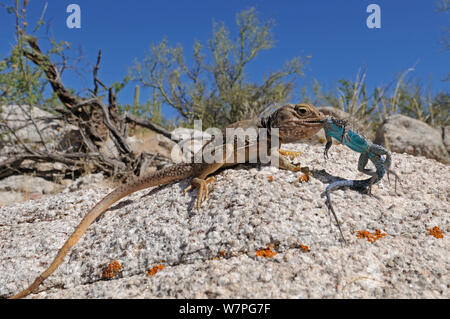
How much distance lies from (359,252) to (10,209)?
4572 millimetres

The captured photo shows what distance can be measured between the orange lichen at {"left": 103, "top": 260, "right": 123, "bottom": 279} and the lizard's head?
6.48 ft

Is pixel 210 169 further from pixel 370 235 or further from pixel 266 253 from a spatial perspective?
pixel 370 235

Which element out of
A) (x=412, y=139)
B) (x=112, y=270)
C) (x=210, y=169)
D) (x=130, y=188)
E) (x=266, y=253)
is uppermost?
(x=412, y=139)

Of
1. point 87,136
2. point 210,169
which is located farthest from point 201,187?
point 87,136

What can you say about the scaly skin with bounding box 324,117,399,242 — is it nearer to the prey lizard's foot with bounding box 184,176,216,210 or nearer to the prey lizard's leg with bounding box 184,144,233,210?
the prey lizard's leg with bounding box 184,144,233,210

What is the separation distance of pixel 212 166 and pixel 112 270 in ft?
4.53

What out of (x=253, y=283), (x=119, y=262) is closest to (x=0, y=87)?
(x=119, y=262)

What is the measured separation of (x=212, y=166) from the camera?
3268mm

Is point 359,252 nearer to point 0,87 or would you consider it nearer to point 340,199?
point 340,199

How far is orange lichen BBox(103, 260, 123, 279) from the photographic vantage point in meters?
2.52

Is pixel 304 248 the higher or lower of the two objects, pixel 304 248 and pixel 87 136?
the lower

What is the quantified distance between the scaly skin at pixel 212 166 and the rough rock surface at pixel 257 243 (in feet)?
0.28

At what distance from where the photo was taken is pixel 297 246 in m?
2.30

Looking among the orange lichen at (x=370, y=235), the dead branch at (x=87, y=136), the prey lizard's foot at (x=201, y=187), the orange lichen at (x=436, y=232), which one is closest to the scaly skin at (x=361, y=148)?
the orange lichen at (x=370, y=235)
